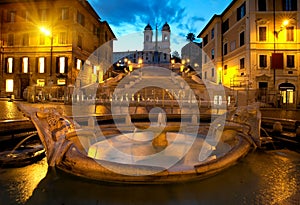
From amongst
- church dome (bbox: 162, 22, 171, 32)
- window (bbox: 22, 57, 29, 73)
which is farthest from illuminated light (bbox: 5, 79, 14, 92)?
church dome (bbox: 162, 22, 171, 32)

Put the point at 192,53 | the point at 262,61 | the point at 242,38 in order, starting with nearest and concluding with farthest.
Result: the point at 262,61, the point at 242,38, the point at 192,53

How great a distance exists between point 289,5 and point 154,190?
3087cm

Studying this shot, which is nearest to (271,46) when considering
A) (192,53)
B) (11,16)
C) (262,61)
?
(262,61)

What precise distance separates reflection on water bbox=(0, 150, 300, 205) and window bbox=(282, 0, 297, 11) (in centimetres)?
2835

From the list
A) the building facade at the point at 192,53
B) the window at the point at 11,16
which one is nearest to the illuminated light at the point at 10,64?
the window at the point at 11,16

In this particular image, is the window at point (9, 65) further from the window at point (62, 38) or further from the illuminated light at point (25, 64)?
the window at point (62, 38)

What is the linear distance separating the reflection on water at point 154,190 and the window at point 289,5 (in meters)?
28.4

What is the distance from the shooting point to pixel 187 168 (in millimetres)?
3668

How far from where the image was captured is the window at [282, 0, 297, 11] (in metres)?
25.4

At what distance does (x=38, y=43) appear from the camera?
1222 inches

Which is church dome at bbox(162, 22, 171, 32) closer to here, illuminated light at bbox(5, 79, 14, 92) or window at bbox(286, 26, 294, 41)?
window at bbox(286, 26, 294, 41)

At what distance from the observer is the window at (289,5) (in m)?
25.4

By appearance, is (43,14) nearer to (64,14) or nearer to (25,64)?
(64,14)

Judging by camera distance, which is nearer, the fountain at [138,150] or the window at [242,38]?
the fountain at [138,150]
